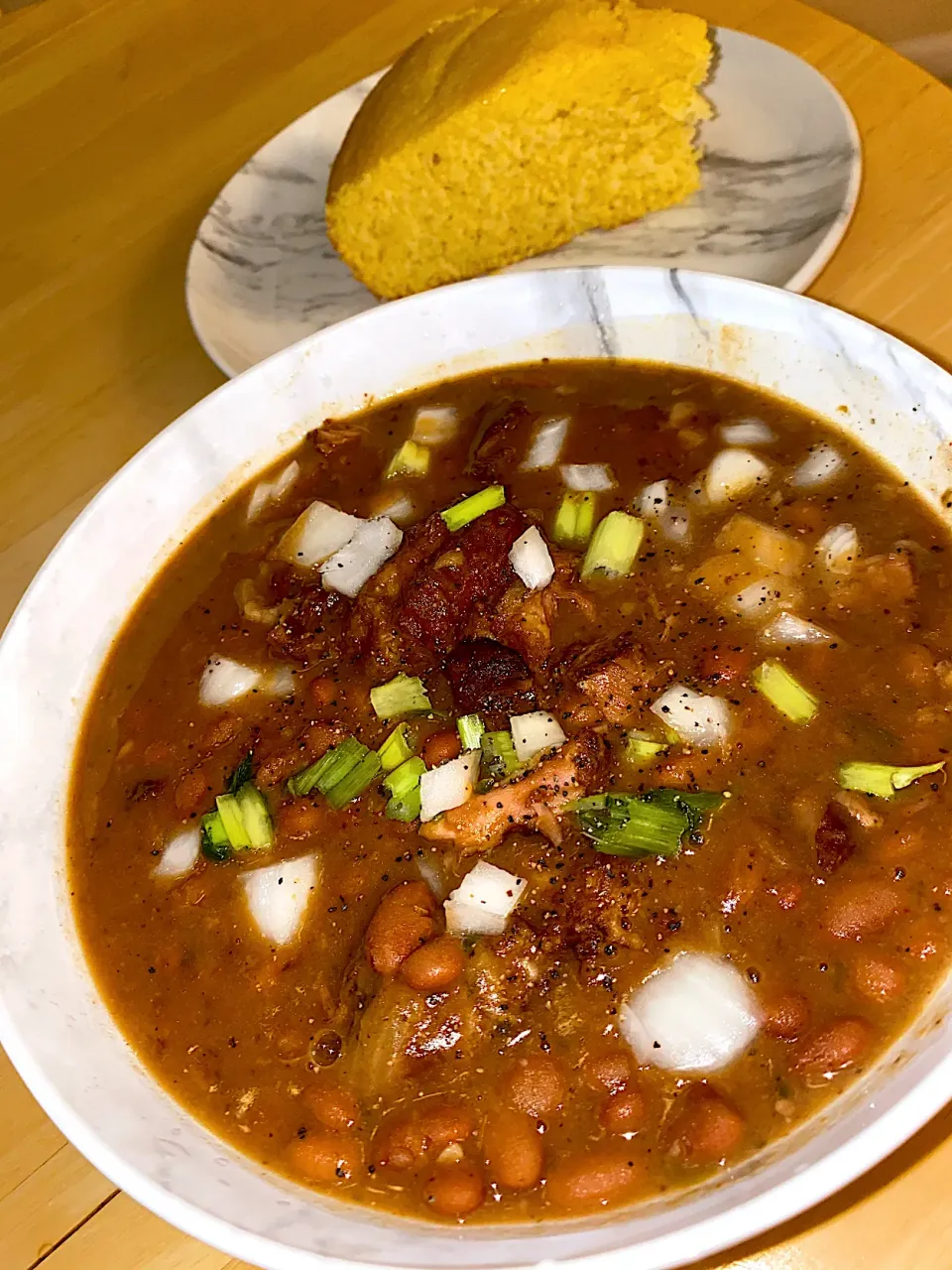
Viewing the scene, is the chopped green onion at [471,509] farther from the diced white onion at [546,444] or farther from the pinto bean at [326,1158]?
the pinto bean at [326,1158]

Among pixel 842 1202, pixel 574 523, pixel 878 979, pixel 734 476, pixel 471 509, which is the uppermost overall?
pixel 471 509

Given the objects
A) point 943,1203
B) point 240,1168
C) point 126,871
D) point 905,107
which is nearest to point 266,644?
point 126,871

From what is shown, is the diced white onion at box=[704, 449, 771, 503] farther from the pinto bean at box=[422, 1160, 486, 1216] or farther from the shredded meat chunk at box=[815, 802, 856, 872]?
the pinto bean at box=[422, 1160, 486, 1216]

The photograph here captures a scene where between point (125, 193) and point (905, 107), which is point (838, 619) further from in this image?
point (125, 193)

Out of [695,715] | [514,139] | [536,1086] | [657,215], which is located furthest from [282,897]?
[657,215]

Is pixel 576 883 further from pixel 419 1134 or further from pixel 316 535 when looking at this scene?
pixel 316 535
